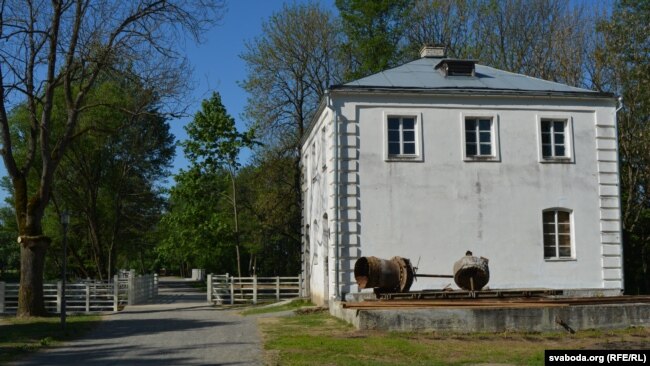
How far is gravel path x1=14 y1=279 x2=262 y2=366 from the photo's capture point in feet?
43.0

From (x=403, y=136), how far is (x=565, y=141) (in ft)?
17.9

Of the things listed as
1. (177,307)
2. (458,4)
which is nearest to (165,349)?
(177,307)

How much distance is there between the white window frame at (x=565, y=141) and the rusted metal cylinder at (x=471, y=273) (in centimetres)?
552

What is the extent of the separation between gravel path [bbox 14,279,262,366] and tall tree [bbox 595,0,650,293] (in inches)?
785

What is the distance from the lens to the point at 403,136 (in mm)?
22703

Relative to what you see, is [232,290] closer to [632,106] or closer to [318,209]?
[318,209]

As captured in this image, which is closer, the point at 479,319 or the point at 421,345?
the point at 421,345

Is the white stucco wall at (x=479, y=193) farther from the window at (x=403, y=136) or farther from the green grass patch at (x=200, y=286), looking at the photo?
the green grass patch at (x=200, y=286)

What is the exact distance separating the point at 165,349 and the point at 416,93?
11.9 meters

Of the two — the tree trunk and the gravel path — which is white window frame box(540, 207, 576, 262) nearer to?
the gravel path

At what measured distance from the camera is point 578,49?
34.1m

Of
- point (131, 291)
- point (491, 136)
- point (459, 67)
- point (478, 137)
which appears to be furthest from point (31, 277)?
point (459, 67)

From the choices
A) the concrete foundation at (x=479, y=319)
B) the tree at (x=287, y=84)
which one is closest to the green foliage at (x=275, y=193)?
the tree at (x=287, y=84)

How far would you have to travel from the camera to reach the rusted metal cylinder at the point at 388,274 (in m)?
18.4
